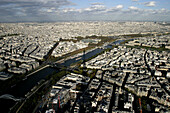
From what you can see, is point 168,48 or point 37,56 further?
point 168,48

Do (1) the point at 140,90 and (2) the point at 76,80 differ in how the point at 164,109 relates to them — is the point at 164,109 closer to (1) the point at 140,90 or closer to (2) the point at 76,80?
(1) the point at 140,90

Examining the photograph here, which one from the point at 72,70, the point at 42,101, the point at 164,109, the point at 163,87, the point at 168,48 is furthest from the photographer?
the point at 168,48

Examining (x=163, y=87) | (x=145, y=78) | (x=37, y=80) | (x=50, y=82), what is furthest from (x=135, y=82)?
(x=37, y=80)

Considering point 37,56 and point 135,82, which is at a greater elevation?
point 37,56

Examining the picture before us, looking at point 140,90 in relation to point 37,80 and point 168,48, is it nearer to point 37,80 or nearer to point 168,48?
point 37,80

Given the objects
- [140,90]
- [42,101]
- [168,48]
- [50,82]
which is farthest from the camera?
[168,48]

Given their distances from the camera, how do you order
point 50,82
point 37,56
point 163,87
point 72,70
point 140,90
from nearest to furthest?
1. point 140,90
2. point 163,87
3. point 50,82
4. point 72,70
5. point 37,56

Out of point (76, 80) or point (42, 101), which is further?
point (76, 80)

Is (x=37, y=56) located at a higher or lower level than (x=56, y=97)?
higher

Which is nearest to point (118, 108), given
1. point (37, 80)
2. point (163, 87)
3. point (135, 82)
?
point (135, 82)
